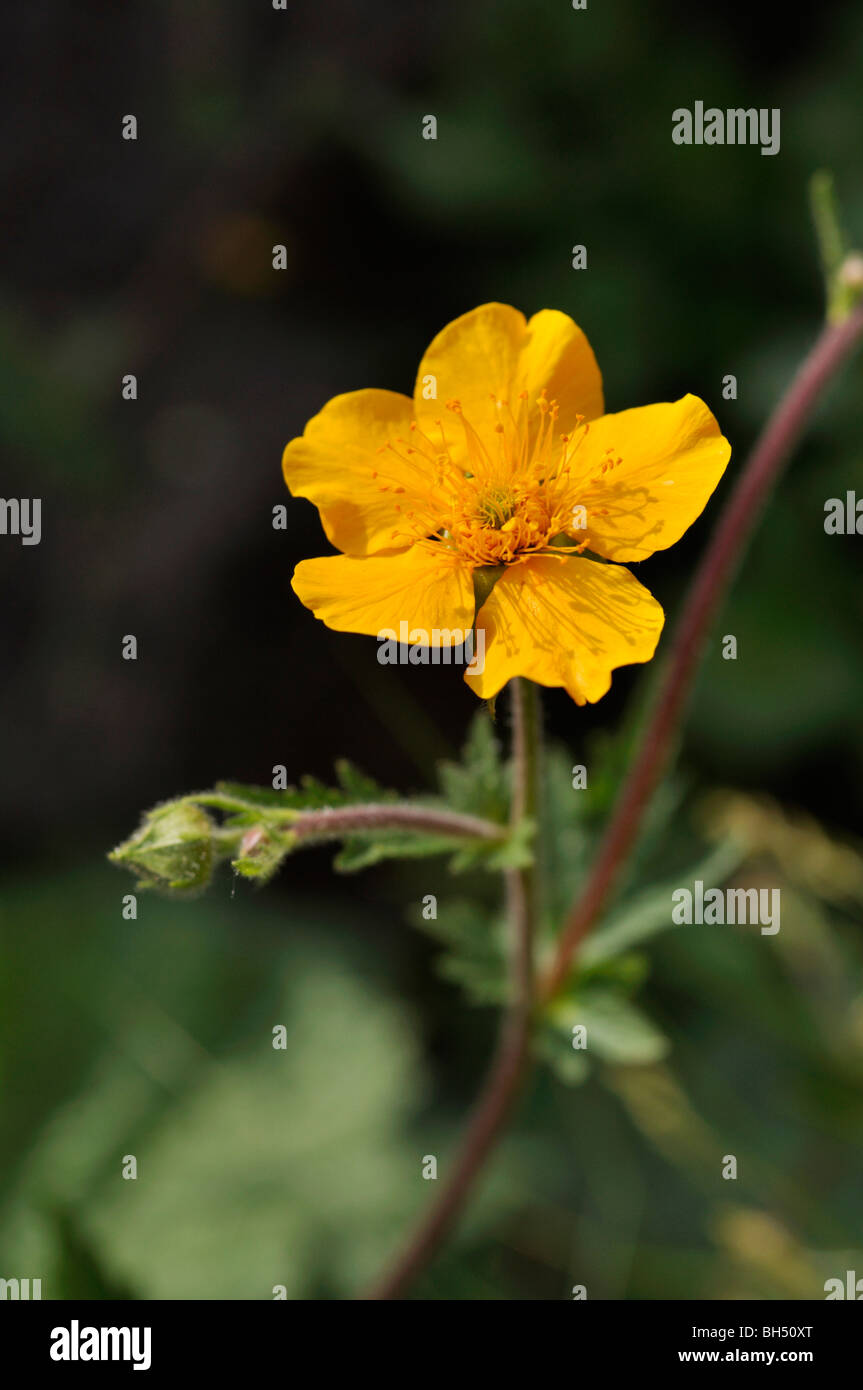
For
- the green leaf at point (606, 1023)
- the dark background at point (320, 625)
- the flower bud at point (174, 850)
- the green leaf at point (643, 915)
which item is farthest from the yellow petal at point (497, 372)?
the dark background at point (320, 625)

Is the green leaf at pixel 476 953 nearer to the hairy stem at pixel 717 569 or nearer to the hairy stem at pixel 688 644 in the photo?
the hairy stem at pixel 688 644

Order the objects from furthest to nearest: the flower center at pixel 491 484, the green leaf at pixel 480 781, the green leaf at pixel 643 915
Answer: the green leaf at pixel 643 915
the green leaf at pixel 480 781
the flower center at pixel 491 484

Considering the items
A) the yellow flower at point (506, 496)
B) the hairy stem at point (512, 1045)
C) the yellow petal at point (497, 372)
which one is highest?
the yellow petal at point (497, 372)

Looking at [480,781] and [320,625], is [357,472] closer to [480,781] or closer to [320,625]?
[480,781]

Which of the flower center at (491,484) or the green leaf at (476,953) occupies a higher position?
the flower center at (491,484)

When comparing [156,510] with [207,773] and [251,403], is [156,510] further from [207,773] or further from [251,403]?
[207,773]

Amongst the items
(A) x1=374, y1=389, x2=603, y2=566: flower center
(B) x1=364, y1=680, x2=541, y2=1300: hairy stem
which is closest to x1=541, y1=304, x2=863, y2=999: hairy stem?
(B) x1=364, y1=680, x2=541, y2=1300: hairy stem

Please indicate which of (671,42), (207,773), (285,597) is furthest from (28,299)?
(671,42)

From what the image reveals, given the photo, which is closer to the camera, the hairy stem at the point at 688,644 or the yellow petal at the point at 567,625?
the yellow petal at the point at 567,625
